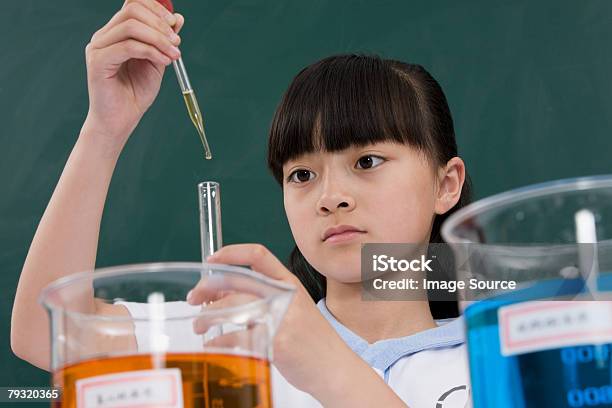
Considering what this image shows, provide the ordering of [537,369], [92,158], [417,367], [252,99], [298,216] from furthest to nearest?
[252,99] < [417,367] < [298,216] < [92,158] < [537,369]

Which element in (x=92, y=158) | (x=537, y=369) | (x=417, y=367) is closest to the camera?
(x=537, y=369)

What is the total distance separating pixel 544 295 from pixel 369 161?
0.82 m

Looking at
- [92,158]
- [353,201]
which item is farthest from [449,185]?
[92,158]

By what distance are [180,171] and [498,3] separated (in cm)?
93

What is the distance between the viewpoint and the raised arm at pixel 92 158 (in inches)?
36.4

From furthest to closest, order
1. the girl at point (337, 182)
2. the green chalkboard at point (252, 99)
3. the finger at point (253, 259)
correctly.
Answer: the green chalkboard at point (252, 99)
the girl at point (337, 182)
the finger at point (253, 259)

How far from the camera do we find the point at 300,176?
46.8 inches

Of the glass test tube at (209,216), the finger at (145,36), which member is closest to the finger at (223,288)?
the glass test tube at (209,216)

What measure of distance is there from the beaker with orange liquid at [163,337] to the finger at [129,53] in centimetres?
50

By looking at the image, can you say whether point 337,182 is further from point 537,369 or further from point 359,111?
point 537,369

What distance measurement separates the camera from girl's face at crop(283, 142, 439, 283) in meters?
1.12

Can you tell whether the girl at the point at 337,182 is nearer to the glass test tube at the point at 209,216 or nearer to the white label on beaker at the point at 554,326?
the glass test tube at the point at 209,216

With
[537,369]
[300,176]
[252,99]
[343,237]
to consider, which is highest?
[252,99]

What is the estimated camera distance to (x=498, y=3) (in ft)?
7.00
